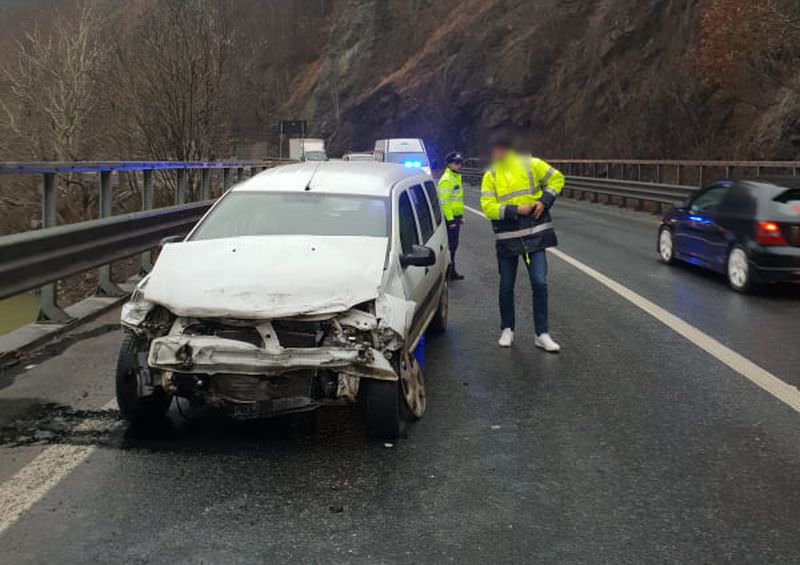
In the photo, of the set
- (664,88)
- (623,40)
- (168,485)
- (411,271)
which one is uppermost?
(623,40)

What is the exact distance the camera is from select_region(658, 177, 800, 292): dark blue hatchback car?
9430 mm

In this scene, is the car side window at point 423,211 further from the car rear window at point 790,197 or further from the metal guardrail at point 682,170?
the metal guardrail at point 682,170

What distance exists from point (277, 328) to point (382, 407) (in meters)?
0.73

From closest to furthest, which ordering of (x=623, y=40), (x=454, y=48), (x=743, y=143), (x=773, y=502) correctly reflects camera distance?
1. (x=773, y=502)
2. (x=743, y=143)
3. (x=623, y=40)
4. (x=454, y=48)

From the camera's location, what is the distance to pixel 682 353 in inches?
269

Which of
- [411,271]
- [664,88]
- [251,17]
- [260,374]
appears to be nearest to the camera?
[260,374]

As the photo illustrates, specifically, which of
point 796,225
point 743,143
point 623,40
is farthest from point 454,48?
point 796,225

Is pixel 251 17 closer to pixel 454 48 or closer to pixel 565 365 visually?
pixel 454 48

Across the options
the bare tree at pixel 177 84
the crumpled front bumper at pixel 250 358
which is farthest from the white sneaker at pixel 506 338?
the bare tree at pixel 177 84

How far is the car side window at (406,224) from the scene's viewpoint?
5.76m

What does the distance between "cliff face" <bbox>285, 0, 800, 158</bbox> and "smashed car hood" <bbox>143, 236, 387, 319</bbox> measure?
9.63ft

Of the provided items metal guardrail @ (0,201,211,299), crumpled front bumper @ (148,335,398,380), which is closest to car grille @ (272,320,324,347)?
crumpled front bumper @ (148,335,398,380)

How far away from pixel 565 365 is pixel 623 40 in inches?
1522

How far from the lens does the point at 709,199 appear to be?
443 inches
